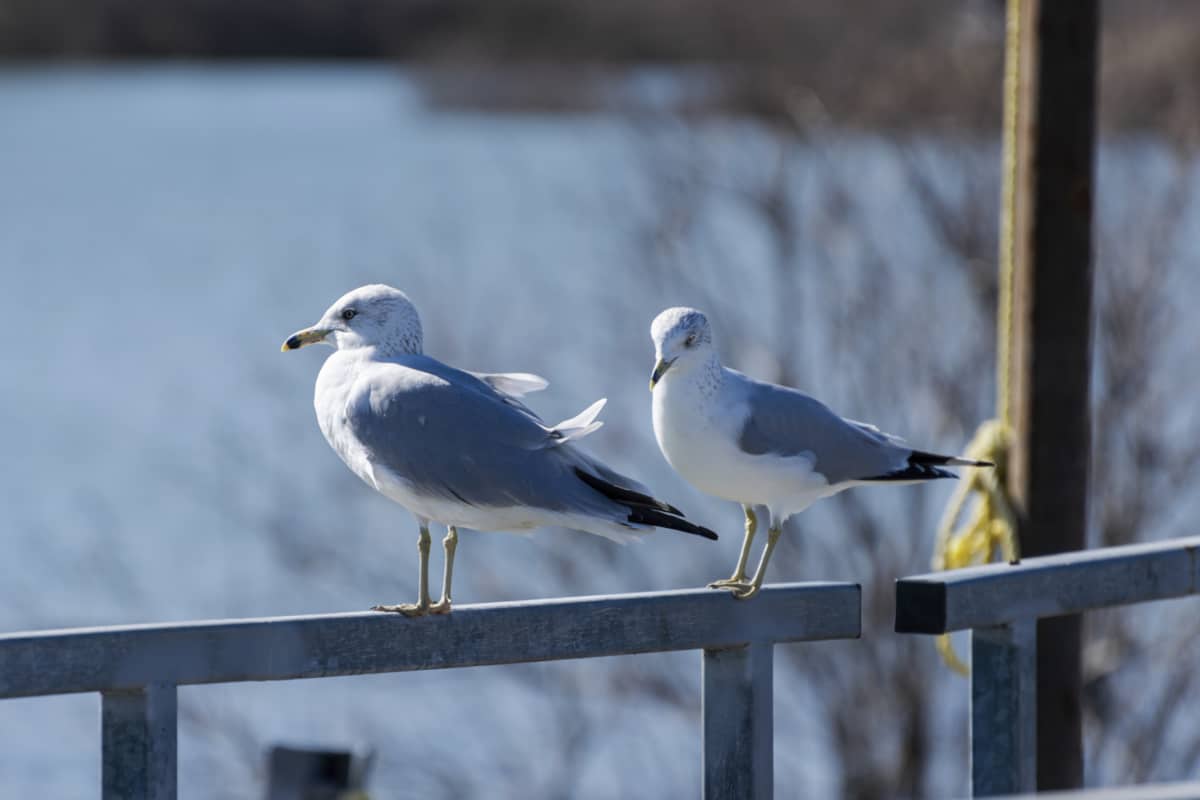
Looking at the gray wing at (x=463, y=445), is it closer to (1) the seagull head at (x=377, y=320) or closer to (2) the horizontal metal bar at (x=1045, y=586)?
(1) the seagull head at (x=377, y=320)

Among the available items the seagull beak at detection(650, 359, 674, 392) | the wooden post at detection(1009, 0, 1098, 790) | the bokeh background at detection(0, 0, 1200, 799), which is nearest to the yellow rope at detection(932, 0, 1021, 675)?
the wooden post at detection(1009, 0, 1098, 790)

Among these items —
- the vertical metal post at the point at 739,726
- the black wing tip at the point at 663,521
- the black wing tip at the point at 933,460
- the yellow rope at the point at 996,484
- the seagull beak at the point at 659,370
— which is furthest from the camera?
the yellow rope at the point at 996,484

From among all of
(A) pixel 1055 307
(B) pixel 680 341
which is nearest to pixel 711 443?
(B) pixel 680 341

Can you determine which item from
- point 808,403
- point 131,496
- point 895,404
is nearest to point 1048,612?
point 808,403

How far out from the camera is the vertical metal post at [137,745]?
105 inches

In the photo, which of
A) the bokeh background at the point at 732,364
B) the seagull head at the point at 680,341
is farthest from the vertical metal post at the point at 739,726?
the bokeh background at the point at 732,364

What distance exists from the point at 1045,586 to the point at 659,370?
779mm

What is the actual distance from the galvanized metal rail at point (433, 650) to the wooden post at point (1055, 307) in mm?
1887

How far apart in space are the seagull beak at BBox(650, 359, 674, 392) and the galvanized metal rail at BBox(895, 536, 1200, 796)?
0.53m

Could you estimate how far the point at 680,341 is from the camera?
3256mm

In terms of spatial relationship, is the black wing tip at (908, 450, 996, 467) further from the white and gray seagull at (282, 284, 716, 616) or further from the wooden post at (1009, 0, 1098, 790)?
Answer: the wooden post at (1009, 0, 1098, 790)

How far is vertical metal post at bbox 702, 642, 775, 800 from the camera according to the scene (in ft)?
10.1

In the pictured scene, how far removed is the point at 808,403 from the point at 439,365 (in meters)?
0.66

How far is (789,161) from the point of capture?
11539mm
